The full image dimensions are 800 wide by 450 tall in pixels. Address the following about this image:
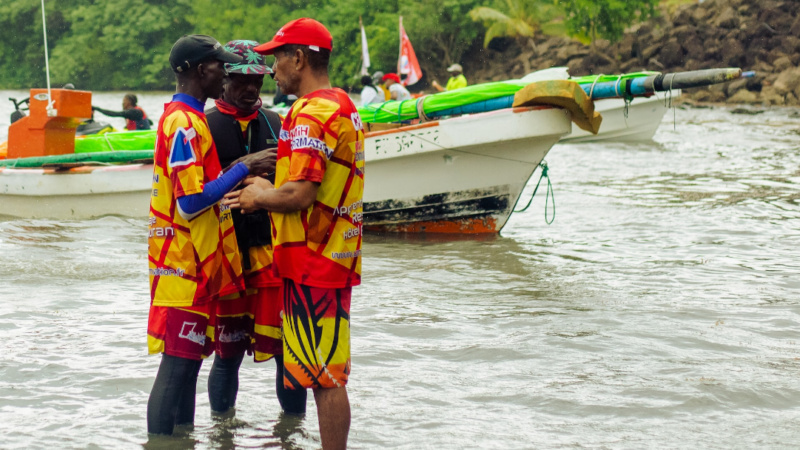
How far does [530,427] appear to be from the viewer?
13.5 ft

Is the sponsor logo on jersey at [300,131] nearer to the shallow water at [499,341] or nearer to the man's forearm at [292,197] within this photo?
the man's forearm at [292,197]

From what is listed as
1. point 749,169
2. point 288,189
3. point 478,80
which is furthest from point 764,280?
point 478,80

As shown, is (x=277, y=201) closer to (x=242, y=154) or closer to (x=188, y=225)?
(x=188, y=225)

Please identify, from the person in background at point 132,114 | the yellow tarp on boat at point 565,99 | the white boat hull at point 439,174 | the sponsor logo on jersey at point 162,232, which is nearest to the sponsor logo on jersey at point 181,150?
the sponsor logo on jersey at point 162,232

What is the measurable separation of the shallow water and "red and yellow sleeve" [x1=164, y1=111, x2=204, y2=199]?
1.19m

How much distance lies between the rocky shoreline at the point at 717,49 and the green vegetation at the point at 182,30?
908 centimetres

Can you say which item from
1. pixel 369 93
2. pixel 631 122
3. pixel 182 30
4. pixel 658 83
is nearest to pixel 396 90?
pixel 369 93

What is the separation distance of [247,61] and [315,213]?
0.85 meters

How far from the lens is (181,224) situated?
3338 millimetres

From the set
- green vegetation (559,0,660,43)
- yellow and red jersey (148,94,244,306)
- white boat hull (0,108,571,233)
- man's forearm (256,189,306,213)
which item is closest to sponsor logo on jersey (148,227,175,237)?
yellow and red jersey (148,94,244,306)

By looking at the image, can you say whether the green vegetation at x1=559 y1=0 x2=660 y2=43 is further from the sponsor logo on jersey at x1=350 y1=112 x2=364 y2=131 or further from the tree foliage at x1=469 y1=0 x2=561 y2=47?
the sponsor logo on jersey at x1=350 y1=112 x2=364 y2=131

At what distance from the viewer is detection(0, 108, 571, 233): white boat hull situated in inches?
349

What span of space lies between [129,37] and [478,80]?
122ft

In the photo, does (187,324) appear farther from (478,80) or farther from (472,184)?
(478,80)
